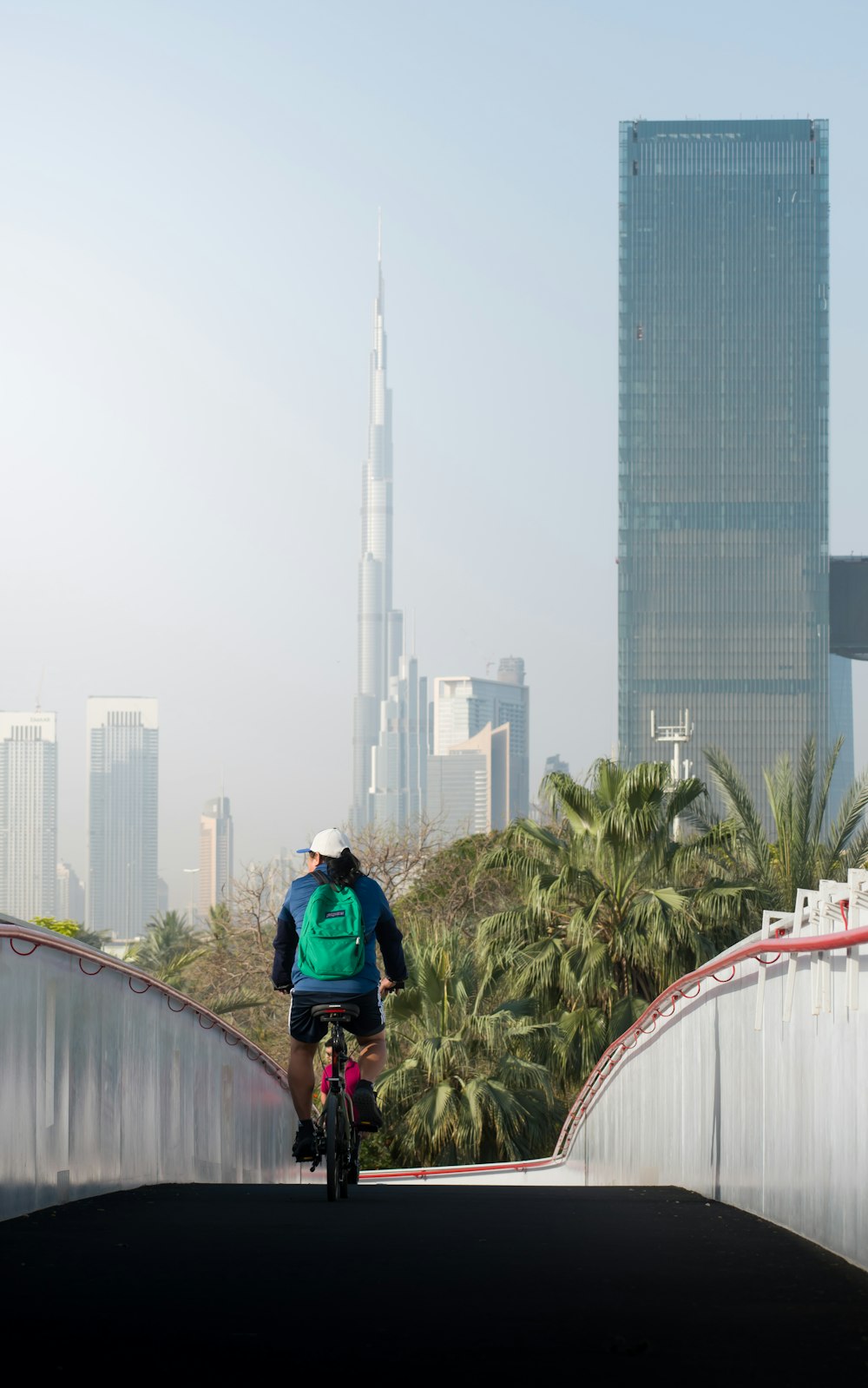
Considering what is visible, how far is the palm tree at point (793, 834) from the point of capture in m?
31.9

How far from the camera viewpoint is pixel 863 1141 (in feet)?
17.1

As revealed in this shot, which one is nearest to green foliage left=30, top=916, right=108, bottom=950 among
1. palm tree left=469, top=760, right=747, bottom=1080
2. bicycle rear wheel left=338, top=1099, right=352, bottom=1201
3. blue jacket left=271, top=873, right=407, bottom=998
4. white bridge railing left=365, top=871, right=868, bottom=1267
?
blue jacket left=271, top=873, right=407, bottom=998

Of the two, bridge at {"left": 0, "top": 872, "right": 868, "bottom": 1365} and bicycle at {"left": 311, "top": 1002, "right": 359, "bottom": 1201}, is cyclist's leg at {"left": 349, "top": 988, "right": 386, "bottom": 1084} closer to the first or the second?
bicycle at {"left": 311, "top": 1002, "right": 359, "bottom": 1201}

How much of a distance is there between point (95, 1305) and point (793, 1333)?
5.82 ft

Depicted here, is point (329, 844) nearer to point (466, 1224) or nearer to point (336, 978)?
point (336, 978)

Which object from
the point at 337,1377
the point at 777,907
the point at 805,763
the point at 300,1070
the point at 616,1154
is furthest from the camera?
the point at 805,763

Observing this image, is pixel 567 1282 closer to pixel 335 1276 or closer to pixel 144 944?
pixel 335 1276

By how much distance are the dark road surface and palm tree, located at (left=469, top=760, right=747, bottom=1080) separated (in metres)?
20.9

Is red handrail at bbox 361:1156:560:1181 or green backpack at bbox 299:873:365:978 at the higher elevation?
green backpack at bbox 299:873:365:978

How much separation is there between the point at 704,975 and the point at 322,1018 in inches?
82.7

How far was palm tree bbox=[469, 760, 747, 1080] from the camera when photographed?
91.1ft

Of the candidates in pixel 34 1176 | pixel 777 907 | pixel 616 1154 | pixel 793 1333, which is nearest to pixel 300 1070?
pixel 34 1176

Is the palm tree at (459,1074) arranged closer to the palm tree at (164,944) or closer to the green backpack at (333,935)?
the green backpack at (333,935)

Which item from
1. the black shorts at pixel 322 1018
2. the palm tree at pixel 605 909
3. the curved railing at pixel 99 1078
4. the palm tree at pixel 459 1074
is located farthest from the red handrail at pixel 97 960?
the palm tree at pixel 605 909
